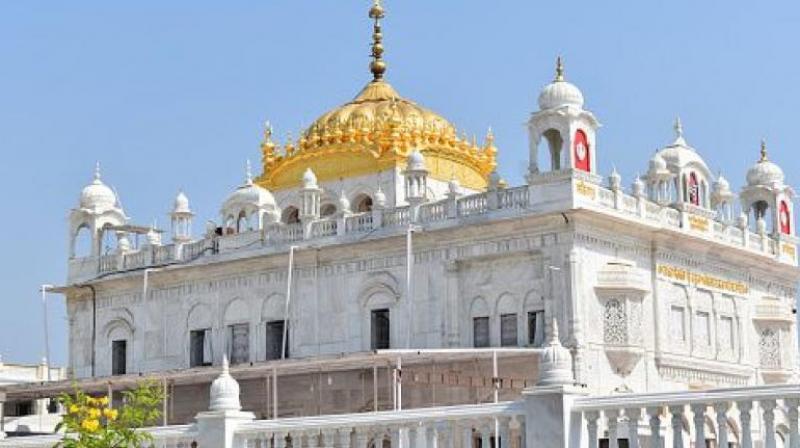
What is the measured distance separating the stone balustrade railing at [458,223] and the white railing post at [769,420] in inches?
640

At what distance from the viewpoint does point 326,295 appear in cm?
3244

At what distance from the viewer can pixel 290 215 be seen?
124 ft

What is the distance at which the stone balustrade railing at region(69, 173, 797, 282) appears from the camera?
29.6m

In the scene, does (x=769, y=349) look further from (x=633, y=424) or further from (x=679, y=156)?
(x=633, y=424)

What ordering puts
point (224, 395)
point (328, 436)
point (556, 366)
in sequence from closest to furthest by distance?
point (556, 366) < point (328, 436) < point (224, 395)

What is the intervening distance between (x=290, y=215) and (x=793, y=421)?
26427 mm

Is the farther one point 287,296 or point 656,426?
point 287,296

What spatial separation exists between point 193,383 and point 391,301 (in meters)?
5.26

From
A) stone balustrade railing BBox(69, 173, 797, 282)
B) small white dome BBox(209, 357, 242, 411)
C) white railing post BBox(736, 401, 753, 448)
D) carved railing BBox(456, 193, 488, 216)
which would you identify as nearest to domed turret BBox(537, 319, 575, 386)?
white railing post BBox(736, 401, 753, 448)

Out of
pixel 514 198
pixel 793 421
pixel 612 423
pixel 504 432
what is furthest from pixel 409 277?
pixel 793 421

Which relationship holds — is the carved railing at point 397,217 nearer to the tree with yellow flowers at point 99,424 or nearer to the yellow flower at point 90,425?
the tree with yellow flowers at point 99,424

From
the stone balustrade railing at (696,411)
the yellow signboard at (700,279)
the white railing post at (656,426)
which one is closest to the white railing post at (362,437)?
the stone balustrade railing at (696,411)

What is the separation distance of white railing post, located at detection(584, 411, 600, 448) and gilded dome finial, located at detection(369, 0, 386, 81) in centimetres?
2805

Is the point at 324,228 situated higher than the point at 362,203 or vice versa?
the point at 362,203
